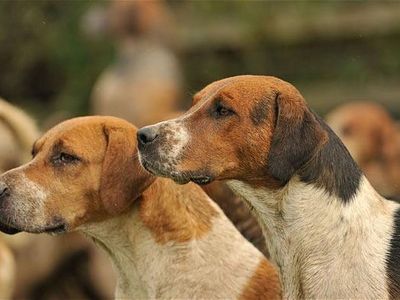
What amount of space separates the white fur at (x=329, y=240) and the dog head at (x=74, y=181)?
81 centimetres

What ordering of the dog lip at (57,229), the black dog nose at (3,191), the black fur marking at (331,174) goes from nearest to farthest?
the black fur marking at (331,174), the black dog nose at (3,191), the dog lip at (57,229)

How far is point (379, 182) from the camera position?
12.5m

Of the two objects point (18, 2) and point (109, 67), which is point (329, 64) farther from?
point (18, 2)

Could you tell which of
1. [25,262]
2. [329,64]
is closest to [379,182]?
[25,262]

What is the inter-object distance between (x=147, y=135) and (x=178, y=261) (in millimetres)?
868

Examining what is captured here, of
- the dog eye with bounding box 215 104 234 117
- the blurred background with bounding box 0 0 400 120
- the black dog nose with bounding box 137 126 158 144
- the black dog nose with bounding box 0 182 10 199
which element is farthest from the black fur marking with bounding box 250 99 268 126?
the blurred background with bounding box 0 0 400 120

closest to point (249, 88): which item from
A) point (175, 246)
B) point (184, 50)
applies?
point (175, 246)

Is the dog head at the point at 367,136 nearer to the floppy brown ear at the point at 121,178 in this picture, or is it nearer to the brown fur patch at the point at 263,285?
the brown fur patch at the point at 263,285

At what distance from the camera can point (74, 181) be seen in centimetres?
778

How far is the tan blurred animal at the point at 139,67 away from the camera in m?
15.7

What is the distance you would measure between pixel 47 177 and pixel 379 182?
529 centimetres

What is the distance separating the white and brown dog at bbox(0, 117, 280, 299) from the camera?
25.3ft

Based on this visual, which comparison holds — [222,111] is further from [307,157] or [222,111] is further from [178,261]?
[178,261]

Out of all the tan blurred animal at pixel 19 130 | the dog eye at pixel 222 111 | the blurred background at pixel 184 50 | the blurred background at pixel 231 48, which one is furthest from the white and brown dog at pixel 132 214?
the blurred background at pixel 231 48
